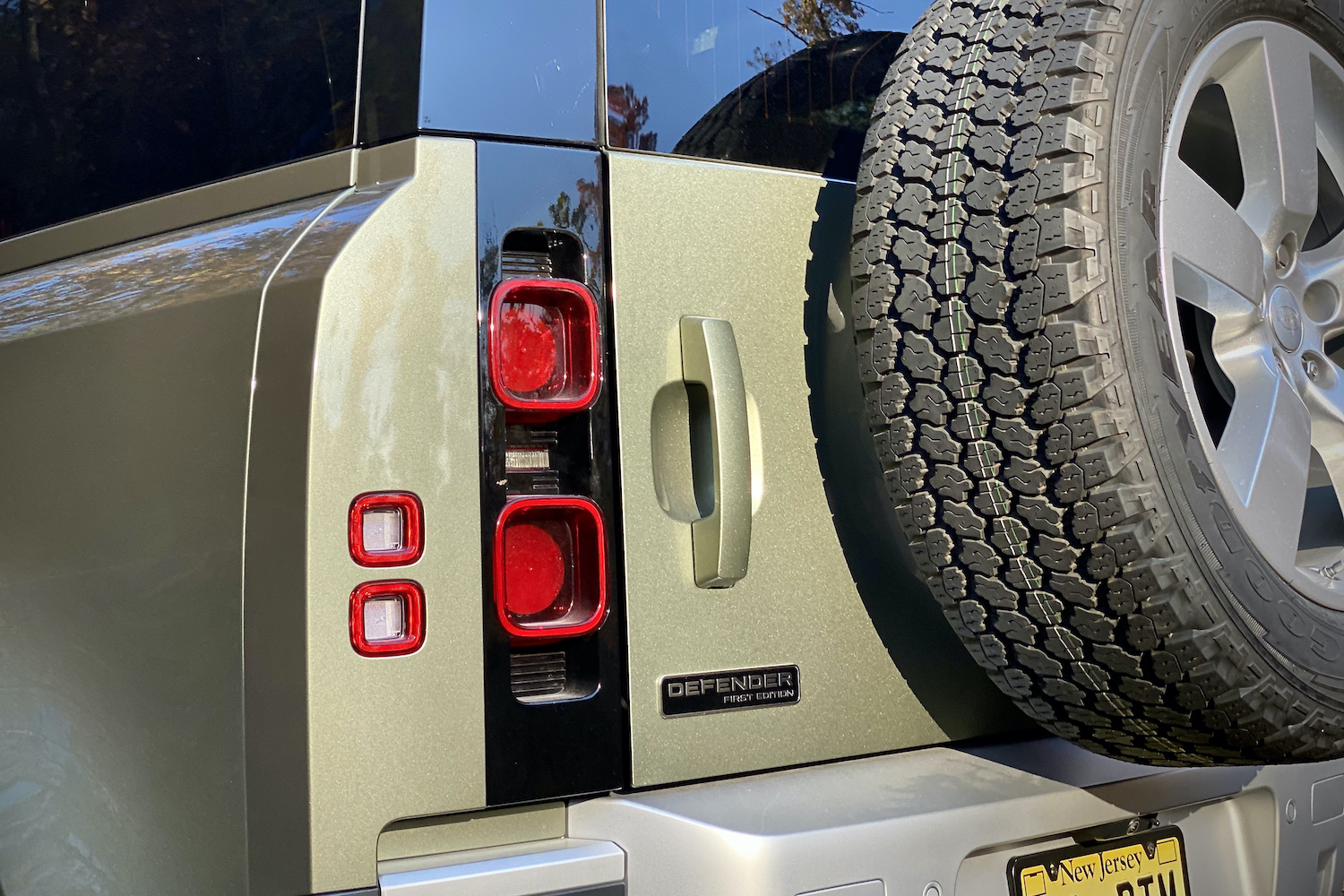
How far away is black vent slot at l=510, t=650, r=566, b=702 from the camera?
168 centimetres

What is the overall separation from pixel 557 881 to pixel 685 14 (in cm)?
126

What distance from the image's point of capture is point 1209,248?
1.77m

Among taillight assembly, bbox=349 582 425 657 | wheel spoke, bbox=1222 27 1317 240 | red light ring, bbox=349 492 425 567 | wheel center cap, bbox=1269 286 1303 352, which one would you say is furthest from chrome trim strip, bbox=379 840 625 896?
wheel spoke, bbox=1222 27 1317 240

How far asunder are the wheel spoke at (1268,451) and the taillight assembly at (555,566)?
2.97 feet

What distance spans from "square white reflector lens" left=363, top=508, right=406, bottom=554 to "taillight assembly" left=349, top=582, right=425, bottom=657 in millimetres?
46

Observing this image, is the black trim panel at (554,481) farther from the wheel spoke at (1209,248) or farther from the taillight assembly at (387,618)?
the wheel spoke at (1209,248)

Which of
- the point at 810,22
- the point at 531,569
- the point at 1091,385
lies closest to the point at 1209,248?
the point at 1091,385

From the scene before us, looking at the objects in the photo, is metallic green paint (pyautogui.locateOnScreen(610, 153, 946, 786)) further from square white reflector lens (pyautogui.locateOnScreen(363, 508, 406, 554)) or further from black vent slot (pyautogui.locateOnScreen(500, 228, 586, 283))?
square white reflector lens (pyautogui.locateOnScreen(363, 508, 406, 554))

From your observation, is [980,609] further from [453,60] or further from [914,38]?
[453,60]

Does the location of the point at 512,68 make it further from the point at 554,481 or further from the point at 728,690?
the point at 728,690

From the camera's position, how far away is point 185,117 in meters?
1.91

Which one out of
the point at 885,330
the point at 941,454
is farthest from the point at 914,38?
the point at 941,454

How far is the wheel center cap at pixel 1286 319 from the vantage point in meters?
1.89

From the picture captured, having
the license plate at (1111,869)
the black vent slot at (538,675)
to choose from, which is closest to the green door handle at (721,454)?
the black vent slot at (538,675)
